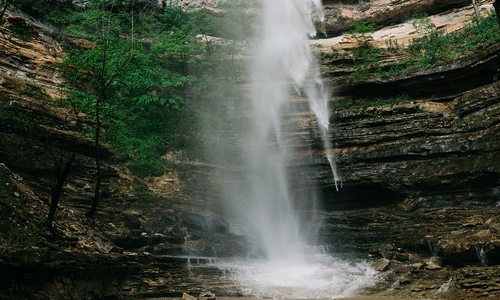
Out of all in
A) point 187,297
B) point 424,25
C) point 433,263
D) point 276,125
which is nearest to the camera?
point 187,297

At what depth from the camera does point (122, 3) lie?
22703 mm

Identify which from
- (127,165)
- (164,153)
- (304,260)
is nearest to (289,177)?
(304,260)

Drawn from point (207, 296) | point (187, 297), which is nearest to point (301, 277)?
point (207, 296)

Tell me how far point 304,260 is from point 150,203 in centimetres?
598

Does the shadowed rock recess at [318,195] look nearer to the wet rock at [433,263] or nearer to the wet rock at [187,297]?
the wet rock at [433,263]

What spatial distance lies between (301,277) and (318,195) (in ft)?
17.9

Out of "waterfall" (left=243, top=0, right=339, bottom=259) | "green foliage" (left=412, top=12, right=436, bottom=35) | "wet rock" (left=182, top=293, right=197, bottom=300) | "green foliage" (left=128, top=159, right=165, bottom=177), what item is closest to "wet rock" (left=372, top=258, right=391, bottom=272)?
"waterfall" (left=243, top=0, right=339, bottom=259)

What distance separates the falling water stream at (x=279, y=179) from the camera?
11625mm

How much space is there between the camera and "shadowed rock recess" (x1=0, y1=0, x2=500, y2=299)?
9.87m

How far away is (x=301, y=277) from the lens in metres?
12.1

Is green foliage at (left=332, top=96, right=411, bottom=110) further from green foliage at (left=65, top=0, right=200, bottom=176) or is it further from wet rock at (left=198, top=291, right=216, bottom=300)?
wet rock at (left=198, top=291, right=216, bottom=300)

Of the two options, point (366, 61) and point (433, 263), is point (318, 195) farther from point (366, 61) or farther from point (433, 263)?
point (366, 61)

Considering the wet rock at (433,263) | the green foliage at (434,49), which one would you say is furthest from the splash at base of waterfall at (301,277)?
the green foliage at (434,49)

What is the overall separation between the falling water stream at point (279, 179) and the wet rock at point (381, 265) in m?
0.27
